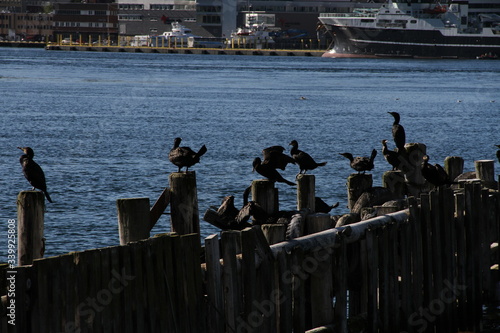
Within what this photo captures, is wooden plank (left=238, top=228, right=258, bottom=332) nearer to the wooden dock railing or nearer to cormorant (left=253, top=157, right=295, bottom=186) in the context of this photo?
the wooden dock railing

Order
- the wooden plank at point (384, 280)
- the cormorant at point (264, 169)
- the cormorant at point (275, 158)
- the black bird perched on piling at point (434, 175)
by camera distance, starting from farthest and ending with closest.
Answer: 1. the cormorant at point (275, 158)
2. the cormorant at point (264, 169)
3. the black bird perched on piling at point (434, 175)
4. the wooden plank at point (384, 280)

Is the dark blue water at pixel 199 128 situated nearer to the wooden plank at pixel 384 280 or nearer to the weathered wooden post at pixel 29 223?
the weathered wooden post at pixel 29 223

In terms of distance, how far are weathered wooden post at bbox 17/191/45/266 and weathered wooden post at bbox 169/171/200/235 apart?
1429 mm

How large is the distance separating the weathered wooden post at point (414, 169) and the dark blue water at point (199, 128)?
20.6ft

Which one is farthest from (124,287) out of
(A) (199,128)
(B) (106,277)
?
(A) (199,128)

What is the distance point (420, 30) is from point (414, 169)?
126 meters

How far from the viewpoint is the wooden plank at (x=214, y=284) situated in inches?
274

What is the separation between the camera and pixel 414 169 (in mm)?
12648

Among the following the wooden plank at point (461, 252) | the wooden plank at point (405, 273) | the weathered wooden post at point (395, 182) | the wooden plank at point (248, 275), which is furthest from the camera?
the weathered wooden post at point (395, 182)

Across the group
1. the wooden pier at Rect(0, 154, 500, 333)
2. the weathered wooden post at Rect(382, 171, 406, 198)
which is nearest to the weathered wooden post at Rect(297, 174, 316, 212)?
the wooden pier at Rect(0, 154, 500, 333)

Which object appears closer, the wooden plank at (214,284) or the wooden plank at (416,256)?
the wooden plank at (214,284)

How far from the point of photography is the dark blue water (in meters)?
22.8

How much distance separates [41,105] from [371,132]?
72.6ft

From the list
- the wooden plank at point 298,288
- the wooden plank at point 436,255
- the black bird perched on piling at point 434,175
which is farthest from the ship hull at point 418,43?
the wooden plank at point 298,288
